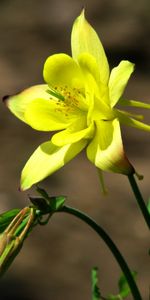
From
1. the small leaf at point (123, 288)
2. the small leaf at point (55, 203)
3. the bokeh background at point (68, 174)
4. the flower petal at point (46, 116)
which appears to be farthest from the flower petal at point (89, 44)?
the bokeh background at point (68, 174)

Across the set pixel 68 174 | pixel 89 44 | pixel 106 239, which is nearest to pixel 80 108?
pixel 89 44

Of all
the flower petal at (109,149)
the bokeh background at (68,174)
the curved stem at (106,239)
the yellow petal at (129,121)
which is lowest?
the bokeh background at (68,174)

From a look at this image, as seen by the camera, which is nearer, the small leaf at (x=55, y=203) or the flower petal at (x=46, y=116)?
the small leaf at (x=55, y=203)

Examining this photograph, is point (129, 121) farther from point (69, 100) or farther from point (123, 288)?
point (123, 288)

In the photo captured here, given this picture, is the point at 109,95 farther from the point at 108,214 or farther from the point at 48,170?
the point at 108,214

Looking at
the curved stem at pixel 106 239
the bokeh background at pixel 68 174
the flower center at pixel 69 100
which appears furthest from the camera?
the bokeh background at pixel 68 174

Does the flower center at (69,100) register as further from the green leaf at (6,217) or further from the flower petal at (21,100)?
the green leaf at (6,217)

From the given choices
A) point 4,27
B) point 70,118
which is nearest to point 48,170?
point 70,118
